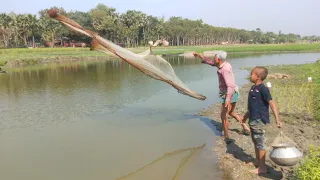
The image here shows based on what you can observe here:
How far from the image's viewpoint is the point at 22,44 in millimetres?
65750

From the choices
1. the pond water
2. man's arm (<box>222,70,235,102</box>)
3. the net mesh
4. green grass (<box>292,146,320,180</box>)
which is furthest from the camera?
man's arm (<box>222,70,235,102</box>)

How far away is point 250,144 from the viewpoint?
6129 millimetres

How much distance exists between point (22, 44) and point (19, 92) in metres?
56.8

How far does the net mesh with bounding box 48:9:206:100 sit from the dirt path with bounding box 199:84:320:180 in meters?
1.85

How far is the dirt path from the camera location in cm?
486

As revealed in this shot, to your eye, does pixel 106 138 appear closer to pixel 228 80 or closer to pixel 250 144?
pixel 228 80

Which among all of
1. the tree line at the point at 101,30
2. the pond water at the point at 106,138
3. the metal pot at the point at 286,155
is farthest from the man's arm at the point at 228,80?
the tree line at the point at 101,30

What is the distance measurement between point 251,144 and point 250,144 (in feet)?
0.07

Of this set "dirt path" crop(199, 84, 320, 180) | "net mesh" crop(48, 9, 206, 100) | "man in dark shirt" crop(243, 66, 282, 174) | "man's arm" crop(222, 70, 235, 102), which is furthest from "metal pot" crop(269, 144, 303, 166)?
"net mesh" crop(48, 9, 206, 100)

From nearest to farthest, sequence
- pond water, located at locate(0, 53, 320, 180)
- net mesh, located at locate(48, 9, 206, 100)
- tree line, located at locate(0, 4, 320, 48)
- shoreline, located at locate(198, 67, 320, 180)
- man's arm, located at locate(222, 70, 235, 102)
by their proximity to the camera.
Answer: shoreline, located at locate(198, 67, 320, 180) → pond water, located at locate(0, 53, 320, 180) → net mesh, located at locate(48, 9, 206, 100) → man's arm, located at locate(222, 70, 235, 102) → tree line, located at locate(0, 4, 320, 48)

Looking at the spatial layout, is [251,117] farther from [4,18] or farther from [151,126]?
[4,18]

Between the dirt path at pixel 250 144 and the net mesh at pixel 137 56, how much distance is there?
1847 millimetres

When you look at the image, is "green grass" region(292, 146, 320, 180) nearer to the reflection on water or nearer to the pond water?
the pond water

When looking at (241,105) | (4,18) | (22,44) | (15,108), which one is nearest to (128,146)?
(241,105)
